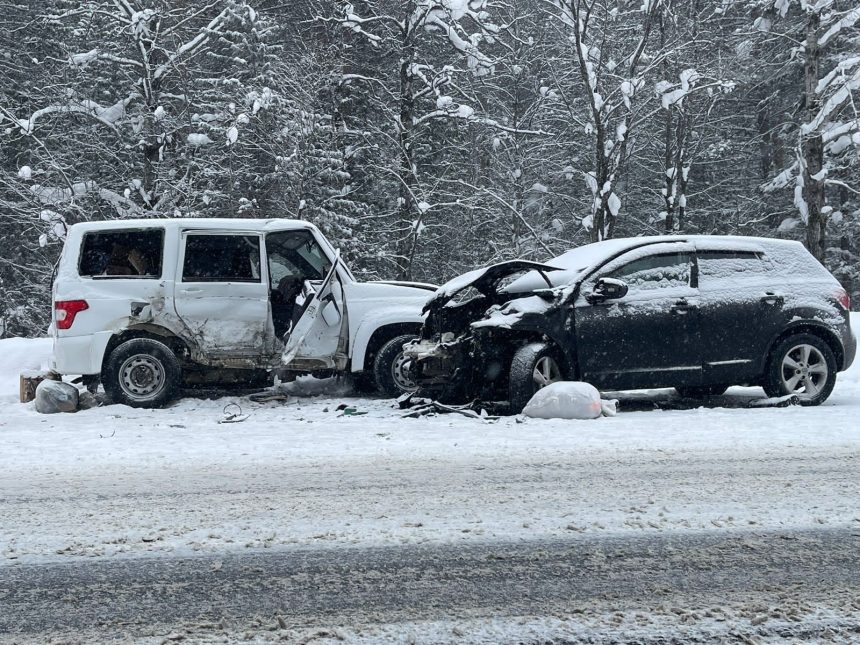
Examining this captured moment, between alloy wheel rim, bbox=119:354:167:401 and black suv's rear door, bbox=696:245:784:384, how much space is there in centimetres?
599

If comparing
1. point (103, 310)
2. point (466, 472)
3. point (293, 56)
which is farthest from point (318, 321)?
point (293, 56)

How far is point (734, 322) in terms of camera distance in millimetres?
8359

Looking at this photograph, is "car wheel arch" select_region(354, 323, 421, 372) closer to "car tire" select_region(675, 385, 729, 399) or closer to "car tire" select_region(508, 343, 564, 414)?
"car tire" select_region(508, 343, 564, 414)

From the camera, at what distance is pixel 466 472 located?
17.7 feet

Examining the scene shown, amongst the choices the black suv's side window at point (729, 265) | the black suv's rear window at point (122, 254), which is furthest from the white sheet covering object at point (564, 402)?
the black suv's rear window at point (122, 254)

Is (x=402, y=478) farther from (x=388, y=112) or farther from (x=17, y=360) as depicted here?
(x=388, y=112)

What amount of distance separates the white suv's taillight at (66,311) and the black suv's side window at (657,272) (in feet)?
19.1

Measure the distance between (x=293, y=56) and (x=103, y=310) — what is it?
16463 millimetres

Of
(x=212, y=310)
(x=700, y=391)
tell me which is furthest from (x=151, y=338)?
(x=700, y=391)

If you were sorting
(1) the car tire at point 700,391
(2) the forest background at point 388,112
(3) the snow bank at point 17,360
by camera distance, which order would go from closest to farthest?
(1) the car tire at point 700,391 < (3) the snow bank at point 17,360 < (2) the forest background at point 388,112

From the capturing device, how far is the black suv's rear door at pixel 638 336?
26.6 ft

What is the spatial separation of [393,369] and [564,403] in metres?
2.55

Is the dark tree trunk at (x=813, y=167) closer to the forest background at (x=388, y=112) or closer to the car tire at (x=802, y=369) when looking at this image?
the forest background at (x=388, y=112)

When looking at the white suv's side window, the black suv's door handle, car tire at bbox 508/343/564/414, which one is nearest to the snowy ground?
car tire at bbox 508/343/564/414
